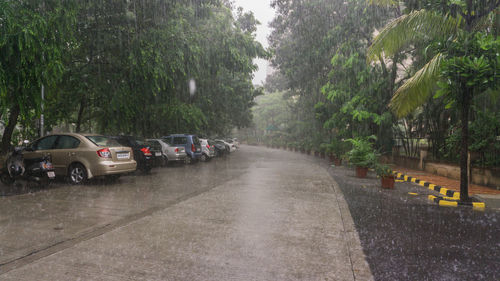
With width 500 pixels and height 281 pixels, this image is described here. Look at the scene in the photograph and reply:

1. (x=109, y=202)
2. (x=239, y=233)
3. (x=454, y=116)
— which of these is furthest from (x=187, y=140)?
(x=239, y=233)

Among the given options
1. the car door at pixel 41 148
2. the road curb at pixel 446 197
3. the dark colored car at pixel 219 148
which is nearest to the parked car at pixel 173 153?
the car door at pixel 41 148

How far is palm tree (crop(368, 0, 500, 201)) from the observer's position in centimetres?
815

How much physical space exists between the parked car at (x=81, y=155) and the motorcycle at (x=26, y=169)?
1.27ft

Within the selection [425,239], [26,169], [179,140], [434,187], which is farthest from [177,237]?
[179,140]

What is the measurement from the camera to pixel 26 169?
997 centimetres

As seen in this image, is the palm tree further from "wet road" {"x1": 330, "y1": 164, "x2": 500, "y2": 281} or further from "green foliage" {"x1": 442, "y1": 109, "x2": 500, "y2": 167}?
"green foliage" {"x1": 442, "y1": 109, "x2": 500, "y2": 167}

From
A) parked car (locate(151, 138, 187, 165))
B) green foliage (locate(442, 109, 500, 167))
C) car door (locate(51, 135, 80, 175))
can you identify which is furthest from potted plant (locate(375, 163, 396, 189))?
parked car (locate(151, 138, 187, 165))

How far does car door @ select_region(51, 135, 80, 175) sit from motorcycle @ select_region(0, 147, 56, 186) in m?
0.41

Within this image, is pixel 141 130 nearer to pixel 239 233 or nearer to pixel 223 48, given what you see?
pixel 223 48

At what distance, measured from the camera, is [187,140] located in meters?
18.8

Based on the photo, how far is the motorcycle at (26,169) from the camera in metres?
9.59

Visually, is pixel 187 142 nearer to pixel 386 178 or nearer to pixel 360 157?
pixel 360 157

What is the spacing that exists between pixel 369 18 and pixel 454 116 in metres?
6.39

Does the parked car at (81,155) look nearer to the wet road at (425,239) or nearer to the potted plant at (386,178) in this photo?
the wet road at (425,239)
